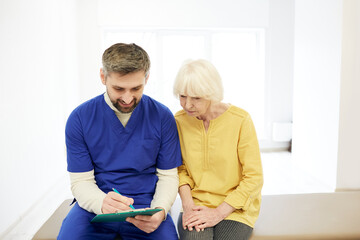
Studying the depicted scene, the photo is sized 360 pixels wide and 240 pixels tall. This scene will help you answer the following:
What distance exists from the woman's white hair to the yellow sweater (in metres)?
0.17

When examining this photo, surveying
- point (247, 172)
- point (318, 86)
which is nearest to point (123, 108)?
point (247, 172)

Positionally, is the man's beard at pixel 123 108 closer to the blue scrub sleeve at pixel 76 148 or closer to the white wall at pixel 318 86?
the blue scrub sleeve at pixel 76 148

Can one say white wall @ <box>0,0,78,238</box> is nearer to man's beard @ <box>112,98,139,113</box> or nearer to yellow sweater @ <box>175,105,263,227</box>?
man's beard @ <box>112,98,139,113</box>

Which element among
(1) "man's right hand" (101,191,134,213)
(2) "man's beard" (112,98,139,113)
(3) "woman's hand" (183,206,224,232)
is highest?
(2) "man's beard" (112,98,139,113)

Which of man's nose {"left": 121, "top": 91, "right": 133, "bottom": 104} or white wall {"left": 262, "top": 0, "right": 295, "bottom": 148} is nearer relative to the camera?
man's nose {"left": 121, "top": 91, "right": 133, "bottom": 104}

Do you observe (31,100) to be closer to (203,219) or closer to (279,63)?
(203,219)

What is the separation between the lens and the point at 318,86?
384cm

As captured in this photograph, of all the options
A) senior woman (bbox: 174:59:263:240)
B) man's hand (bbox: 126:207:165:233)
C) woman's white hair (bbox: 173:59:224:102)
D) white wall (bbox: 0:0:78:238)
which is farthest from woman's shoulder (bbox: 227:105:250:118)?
white wall (bbox: 0:0:78:238)

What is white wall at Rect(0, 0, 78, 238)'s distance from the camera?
8.83ft

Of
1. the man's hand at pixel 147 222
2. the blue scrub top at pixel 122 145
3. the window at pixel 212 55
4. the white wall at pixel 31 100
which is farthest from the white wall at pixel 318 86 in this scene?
the white wall at pixel 31 100

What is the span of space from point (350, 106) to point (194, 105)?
1.65 metres

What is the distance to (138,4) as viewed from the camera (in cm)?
532

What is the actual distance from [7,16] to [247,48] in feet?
13.7

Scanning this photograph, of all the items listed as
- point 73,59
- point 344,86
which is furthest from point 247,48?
point 344,86
